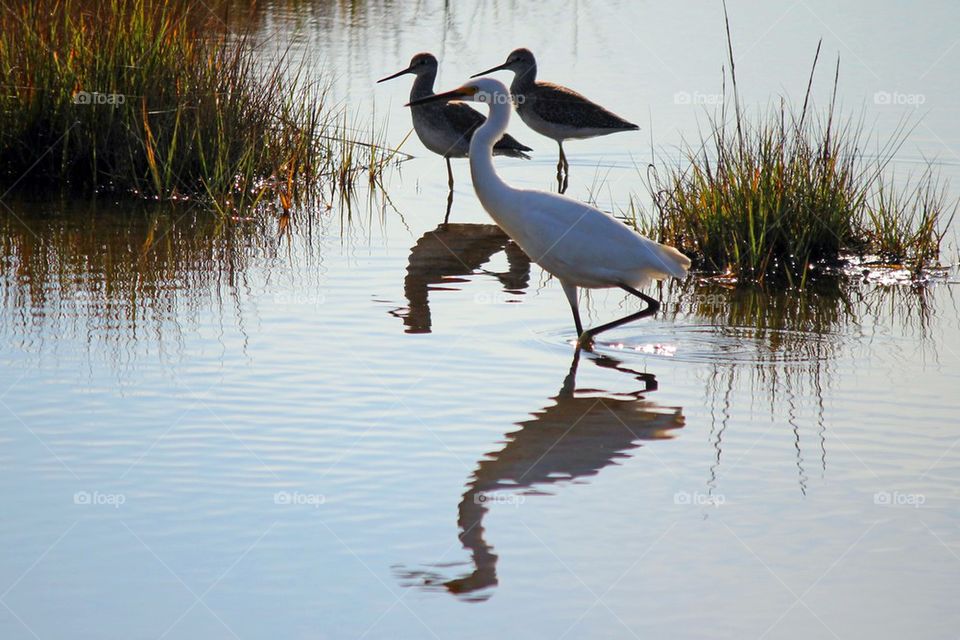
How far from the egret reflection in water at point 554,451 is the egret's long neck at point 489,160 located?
1.22 m

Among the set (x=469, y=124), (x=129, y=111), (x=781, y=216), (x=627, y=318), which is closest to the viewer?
(x=627, y=318)

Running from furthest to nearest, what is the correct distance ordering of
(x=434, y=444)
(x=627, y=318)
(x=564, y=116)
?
(x=564, y=116) < (x=627, y=318) < (x=434, y=444)

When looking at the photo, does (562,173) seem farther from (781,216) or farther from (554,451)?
(554,451)

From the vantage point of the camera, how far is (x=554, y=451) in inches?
223

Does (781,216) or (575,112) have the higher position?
(575,112)

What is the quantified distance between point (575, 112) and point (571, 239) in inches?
207

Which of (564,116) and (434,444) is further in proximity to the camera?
(564,116)

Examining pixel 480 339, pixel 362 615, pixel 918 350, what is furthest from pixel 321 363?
pixel 918 350

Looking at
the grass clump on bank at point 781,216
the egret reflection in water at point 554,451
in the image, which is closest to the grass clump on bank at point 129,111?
the grass clump on bank at point 781,216

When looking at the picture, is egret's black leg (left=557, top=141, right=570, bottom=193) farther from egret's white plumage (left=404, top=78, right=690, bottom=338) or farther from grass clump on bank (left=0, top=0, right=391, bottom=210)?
egret's white plumage (left=404, top=78, right=690, bottom=338)

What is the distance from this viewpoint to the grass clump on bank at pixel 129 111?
32.7 ft

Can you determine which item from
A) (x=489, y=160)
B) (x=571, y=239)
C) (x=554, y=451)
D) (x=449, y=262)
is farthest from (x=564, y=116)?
(x=554, y=451)

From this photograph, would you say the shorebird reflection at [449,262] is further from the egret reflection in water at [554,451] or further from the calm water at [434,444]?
the egret reflection in water at [554,451]

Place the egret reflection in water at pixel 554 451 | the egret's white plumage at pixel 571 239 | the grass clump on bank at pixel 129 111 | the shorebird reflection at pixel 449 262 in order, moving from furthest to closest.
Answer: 1. the grass clump on bank at pixel 129 111
2. the shorebird reflection at pixel 449 262
3. the egret's white plumage at pixel 571 239
4. the egret reflection in water at pixel 554 451
